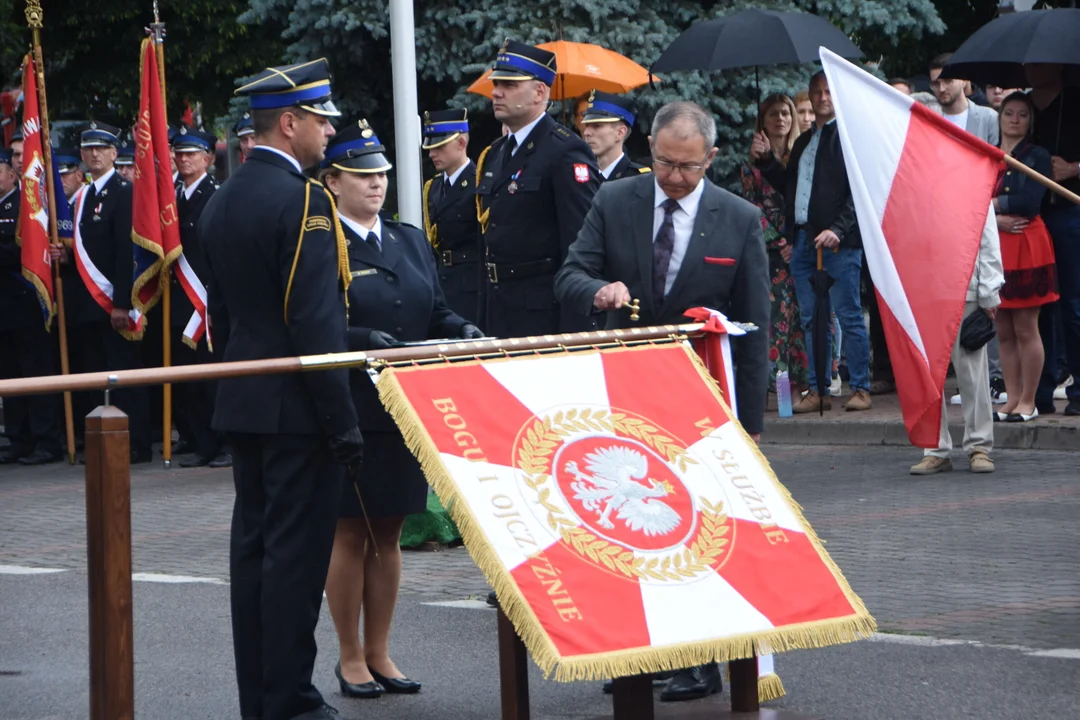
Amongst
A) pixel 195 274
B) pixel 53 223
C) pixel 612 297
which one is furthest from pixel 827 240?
pixel 612 297

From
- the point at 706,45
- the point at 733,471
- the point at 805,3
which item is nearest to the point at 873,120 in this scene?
the point at 733,471

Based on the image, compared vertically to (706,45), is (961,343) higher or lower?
lower

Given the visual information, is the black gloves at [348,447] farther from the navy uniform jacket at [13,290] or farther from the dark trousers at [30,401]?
the navy uniform jacket at [13,290]

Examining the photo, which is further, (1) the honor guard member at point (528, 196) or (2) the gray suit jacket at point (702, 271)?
(1) the honor guard member at point (528, 196)

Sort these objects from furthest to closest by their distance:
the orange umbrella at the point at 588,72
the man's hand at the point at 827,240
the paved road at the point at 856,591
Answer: the orange umbrella at the point at 588,72, the man's hand at the point at 827,240, the paved road at the point at 856,591

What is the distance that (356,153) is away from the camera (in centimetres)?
632

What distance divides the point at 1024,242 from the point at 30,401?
294 inches

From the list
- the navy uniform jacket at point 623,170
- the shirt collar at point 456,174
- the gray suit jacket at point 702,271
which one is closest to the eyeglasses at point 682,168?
the gray suit jacket at point 702,271

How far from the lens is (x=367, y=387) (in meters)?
6.05

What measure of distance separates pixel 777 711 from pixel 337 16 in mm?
10939

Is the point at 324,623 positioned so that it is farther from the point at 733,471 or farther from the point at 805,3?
the point at 805,3

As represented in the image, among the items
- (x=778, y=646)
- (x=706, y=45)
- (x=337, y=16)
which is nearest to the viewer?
(x=778, y=646)

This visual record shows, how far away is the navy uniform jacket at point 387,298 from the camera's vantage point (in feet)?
19.9

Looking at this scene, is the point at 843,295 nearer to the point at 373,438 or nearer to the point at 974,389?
the point at 974,389
